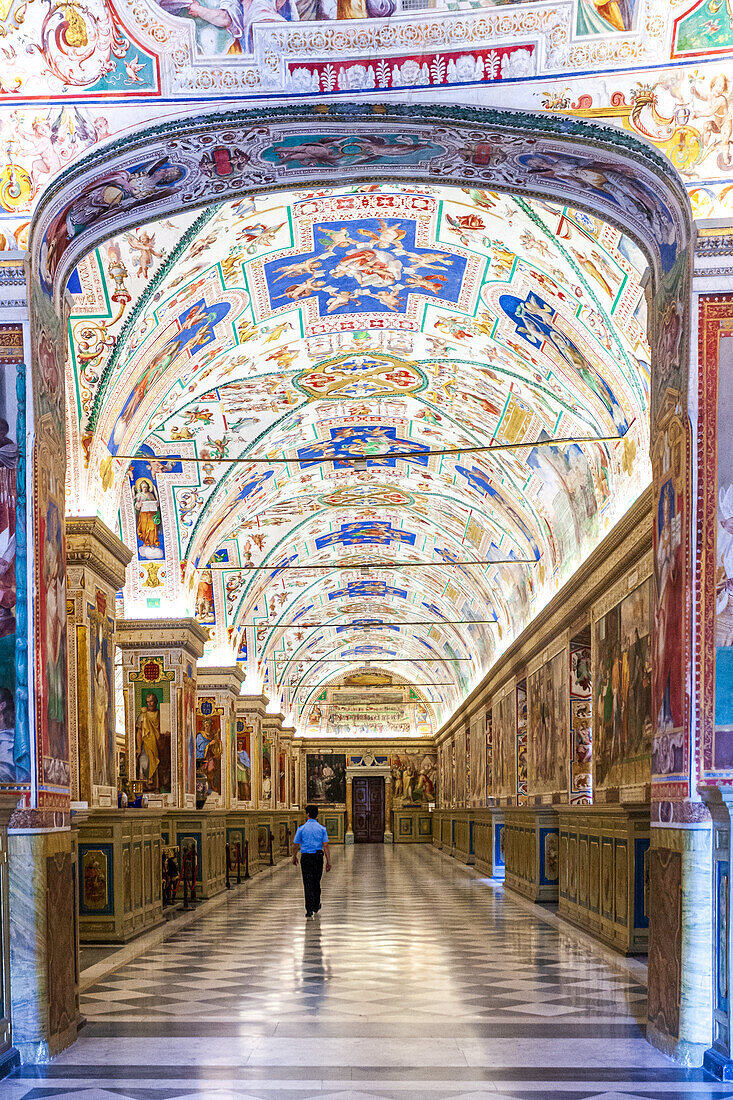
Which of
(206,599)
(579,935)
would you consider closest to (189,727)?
(206,599)

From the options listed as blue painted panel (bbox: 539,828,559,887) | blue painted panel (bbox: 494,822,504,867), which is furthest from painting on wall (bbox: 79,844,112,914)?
blue painted panel (bbox: 494,822,504,867)

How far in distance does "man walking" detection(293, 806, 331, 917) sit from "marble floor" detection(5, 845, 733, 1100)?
1.11 metres

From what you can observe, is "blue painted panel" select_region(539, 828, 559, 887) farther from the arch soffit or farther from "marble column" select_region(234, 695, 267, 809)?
the arch soffit

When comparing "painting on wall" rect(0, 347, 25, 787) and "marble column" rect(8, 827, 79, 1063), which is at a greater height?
"painting on wall" rect(0, 347, 25, 787)

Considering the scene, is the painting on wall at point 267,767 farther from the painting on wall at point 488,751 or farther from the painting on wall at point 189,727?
the painting on wall at point 189,727

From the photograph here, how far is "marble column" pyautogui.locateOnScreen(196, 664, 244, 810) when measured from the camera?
27.9 m

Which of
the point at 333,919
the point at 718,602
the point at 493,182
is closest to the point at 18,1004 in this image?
the point at 718,602

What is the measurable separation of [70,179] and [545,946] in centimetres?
1079

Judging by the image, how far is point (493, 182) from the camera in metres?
11.0

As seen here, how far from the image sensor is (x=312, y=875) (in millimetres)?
19219

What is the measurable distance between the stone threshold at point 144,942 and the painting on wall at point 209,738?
9.94 feet

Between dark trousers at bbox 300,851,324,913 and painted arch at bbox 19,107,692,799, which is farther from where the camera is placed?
dark trousers at bbox 300,851,324,913

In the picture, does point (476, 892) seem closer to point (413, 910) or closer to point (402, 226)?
point (413, 910)

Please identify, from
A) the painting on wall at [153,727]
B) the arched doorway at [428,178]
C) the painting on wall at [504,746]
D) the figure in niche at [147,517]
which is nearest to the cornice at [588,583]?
the painting on wall at [504,746]
